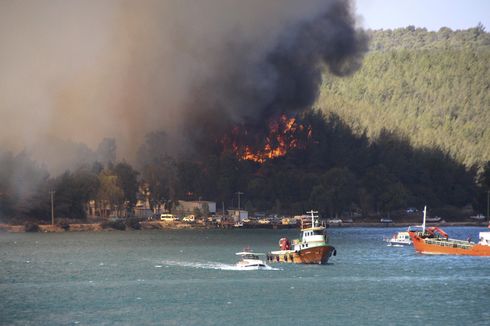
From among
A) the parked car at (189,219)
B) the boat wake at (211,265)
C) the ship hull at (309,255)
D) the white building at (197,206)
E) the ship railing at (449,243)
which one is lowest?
the boat wake at (211,265)

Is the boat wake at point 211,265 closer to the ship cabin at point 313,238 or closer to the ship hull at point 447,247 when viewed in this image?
the ship cabin at point 313,238

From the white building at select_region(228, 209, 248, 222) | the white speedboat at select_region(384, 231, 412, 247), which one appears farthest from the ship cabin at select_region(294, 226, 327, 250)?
the white building at select_region(228, 209, 248, 222)

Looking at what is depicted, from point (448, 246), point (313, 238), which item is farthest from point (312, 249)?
point (448, 246)

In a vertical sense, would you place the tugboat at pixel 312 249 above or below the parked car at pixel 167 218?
below

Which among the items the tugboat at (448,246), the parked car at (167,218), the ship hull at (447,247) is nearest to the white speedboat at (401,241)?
the tugboat at (448,246)

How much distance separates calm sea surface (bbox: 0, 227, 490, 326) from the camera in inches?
2330

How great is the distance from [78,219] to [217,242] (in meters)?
47.6

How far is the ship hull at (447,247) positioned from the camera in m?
103

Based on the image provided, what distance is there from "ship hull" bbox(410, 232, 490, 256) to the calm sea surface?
59.2 inches

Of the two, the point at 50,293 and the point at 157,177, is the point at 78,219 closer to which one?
the point at 157,177

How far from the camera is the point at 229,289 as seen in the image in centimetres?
7162

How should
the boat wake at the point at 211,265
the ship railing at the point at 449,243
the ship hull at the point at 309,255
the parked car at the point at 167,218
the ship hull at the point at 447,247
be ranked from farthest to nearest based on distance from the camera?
the parked car at the point at 167,218 < the ship railing at the point at 449,243 < the ship hull at the point at 447,247 < the ship hull at the point at 309,255 < the boat wake at the point at 211,265

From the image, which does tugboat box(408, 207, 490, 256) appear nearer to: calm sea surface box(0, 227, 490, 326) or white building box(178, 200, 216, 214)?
calm sea surface box(0, 227, 490, 326)

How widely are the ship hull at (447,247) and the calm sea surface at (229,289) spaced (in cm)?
150
